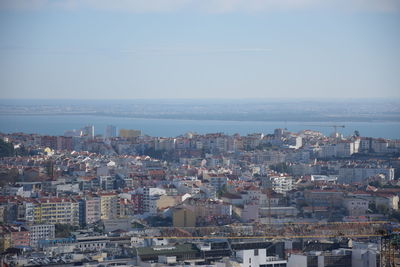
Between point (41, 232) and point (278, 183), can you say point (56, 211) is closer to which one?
point (41, 232)

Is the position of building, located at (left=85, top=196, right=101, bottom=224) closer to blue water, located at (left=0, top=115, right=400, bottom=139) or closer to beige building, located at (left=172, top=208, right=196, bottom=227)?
beige building, located at (left=172, top=208, right=196, bottom=227)

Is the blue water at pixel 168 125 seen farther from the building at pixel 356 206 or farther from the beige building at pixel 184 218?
the beige building at pixel 184 218

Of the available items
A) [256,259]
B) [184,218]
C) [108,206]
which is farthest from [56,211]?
[256,259]

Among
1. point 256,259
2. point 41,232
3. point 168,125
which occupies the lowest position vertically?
point 168,125

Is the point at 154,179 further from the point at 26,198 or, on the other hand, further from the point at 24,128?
the point at 24,128

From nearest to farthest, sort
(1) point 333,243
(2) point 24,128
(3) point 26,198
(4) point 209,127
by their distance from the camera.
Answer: (1) point 333,243, (3) point 26,198, (2) point 24,128, (4) point 209,127

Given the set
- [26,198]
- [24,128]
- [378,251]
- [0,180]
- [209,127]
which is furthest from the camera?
[209,127]

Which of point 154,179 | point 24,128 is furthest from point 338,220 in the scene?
point 24,128

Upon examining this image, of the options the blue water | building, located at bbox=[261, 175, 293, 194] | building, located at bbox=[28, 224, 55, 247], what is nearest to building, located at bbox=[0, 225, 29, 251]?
building, located at bbox=[28, 224, 55, 247]

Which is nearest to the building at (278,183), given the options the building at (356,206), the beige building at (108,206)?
the building at (356,206)
